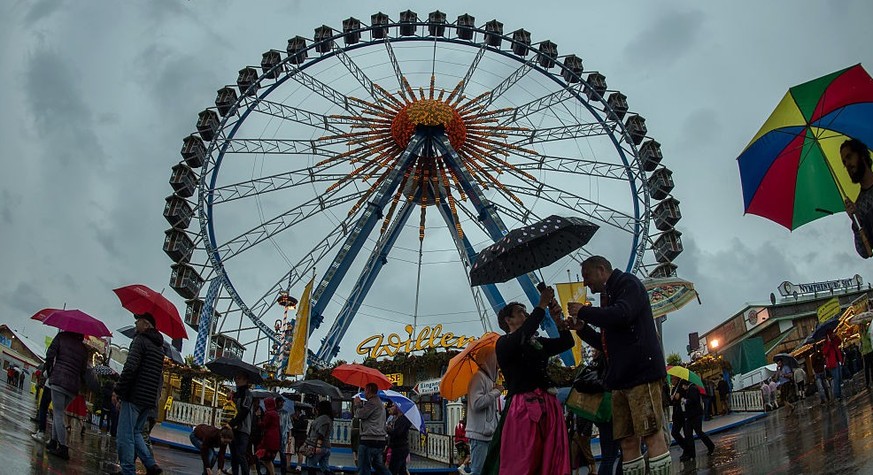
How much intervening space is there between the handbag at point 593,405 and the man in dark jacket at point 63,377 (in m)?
5.24

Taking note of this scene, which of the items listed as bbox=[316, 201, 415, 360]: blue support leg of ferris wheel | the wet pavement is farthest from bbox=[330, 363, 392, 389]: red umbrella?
bbox=[316, 201, 415, 360]: blue support leg of ferris wheel

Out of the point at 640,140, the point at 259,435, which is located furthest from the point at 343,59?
the point at 259,435

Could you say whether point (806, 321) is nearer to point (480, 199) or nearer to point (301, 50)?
point (480, 199)

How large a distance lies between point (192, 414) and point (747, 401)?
15.8 meters

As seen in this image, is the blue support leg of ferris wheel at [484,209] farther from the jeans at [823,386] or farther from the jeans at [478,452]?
the jeans at [478,452]

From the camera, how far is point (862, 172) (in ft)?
13.7

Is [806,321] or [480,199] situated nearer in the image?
[480,199]

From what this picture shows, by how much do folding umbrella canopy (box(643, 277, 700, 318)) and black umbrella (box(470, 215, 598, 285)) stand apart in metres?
6.94

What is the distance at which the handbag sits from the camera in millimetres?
4676

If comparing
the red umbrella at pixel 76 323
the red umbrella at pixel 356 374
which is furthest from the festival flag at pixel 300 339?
the red umbrella at pixel 76 323

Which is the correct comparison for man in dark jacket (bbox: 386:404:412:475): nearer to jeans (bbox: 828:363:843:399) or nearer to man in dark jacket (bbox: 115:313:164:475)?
man in dark jacket (bbox: 115:313:164:475)

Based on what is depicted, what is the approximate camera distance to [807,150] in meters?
5.39

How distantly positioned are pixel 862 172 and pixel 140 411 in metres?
5.89

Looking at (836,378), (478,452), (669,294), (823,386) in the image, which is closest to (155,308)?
A: (478,452)
